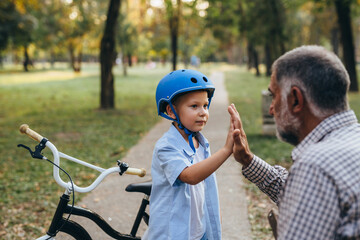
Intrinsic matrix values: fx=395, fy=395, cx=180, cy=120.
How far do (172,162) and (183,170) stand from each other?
88mm

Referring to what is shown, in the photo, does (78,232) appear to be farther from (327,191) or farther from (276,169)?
(327,191)

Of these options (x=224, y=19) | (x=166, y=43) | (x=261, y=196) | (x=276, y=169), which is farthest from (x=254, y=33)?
(x=276, y=169)

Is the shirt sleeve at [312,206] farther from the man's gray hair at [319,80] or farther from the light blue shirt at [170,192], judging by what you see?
the light blue shirt at [170,192]

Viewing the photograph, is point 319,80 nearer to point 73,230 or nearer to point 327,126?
point 327,126

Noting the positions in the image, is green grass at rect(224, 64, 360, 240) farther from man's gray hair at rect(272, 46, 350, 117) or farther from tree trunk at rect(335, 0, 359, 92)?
tree trunk at rect(335, 0, 359, 92)

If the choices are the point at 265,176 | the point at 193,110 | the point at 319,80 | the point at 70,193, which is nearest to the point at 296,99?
the point at 319,80

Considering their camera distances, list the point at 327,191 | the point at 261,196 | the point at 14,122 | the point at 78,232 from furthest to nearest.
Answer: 1. the point at 14,122
2. the point at 261,196
3. the point at 78,232
4. the point at 327,191

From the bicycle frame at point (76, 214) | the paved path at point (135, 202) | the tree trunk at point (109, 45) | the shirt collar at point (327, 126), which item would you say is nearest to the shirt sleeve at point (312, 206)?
the shirt collar at point (327, 126)

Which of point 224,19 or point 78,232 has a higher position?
point 224,19

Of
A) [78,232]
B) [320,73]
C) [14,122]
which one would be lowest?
[14,122]

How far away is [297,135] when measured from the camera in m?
1.68

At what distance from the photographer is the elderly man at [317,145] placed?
1.35 metres

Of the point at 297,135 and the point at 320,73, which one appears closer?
the point at 320,73

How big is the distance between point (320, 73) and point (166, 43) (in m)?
50.3
